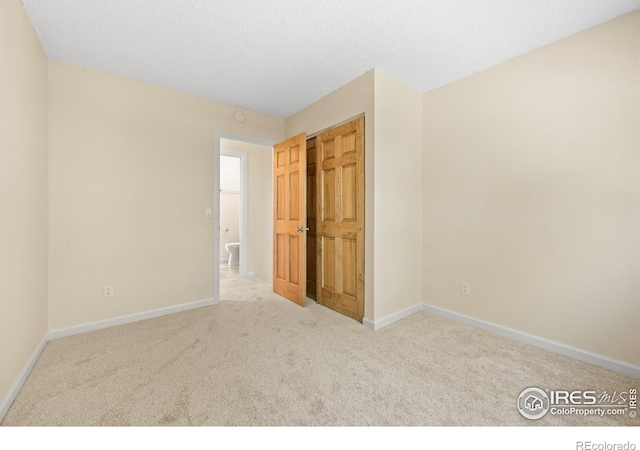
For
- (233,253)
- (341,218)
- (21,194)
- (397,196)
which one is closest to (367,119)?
(397,196)

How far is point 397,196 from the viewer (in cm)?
288

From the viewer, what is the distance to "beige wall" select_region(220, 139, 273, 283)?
4661 millimetres

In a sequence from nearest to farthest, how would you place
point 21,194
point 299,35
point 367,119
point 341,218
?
point 21,194, point 299,35, point 367,119, point 341,218

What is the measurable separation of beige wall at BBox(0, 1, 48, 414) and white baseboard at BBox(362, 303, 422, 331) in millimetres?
2488

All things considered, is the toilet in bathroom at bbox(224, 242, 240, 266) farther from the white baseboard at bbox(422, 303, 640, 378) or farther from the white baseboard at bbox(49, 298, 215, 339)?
the white baseboard at bbox(422, 303, 640, 378)

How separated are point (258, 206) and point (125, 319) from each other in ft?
8.67

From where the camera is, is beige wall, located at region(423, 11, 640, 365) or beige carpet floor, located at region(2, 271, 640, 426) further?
beige wall, located at region(423, 11, 640, 365)

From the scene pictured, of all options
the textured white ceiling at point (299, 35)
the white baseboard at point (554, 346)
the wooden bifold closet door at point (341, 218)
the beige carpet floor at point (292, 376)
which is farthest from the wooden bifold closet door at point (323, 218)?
the white baseboard at point (554, 346)

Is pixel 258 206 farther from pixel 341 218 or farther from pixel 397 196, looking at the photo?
pixel 397 196

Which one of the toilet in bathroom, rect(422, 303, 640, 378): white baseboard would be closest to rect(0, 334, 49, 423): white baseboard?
rect(422, 303, 640, 378): white baseboard

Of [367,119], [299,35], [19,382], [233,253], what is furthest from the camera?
[233,253]
